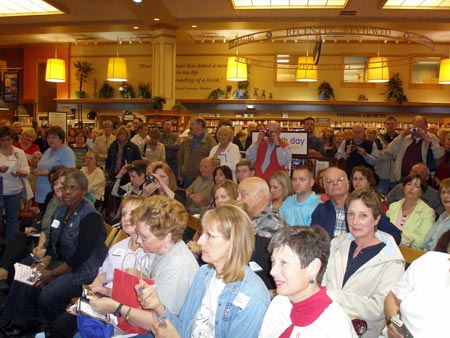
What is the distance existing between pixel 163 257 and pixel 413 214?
2.71 meters

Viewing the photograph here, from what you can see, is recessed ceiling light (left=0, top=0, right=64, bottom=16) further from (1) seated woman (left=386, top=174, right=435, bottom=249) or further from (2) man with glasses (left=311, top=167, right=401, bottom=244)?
(1) seated woman (left=386, top=174, right=435, bottom=249)

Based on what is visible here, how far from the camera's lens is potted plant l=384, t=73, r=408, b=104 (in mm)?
14695

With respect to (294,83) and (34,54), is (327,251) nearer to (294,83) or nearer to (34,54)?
(294,83)

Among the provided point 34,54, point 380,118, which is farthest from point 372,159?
point 34,54

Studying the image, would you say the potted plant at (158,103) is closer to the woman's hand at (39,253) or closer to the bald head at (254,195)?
the woman's hand at (39,253)

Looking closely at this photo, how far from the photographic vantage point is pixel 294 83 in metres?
15.6

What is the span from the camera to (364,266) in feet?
8.33

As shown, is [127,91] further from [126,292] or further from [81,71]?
[126,292]

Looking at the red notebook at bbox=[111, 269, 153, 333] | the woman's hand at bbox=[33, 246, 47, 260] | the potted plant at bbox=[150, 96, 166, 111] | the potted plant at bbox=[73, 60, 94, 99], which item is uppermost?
the potted plant at bbox=[73, 60, 94, 99]

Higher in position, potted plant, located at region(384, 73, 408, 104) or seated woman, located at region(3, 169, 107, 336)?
potted plant, located at region(384, 73, 408, 104)

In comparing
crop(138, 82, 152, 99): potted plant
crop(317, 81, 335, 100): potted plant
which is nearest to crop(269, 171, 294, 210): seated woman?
crop(317, 81, 335, 100): potted plant

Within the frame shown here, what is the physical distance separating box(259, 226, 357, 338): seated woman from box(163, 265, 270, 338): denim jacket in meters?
0.15

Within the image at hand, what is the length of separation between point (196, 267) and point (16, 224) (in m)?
4.24

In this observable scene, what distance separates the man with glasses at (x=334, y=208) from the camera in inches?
Answer: 143
